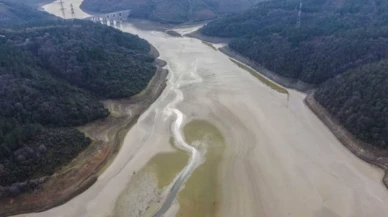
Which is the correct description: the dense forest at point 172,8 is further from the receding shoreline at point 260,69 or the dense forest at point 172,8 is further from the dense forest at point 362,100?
the dense forest at point 362,100

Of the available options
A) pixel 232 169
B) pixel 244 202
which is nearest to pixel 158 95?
pixel 232 169

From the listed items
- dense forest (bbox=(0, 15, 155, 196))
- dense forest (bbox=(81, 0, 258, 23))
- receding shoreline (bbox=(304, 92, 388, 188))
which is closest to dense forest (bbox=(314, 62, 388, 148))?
receding shoreline (bbox=(304, 92, 388, 188))

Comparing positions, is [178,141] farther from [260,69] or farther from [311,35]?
[311,35]

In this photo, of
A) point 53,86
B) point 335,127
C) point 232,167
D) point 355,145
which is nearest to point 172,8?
point 53,86

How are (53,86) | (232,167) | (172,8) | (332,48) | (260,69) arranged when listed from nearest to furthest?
(232,167), (53,86), (332,48), (260,69), (172,8)

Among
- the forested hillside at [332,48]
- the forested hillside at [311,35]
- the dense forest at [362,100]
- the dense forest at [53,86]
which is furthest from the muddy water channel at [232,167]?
the forested hillside at [311,35]

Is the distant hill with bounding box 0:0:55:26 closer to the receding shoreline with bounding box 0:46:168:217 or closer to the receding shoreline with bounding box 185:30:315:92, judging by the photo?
the receding shoreline with bounding box 185:30:315:92
